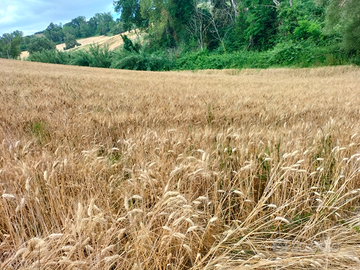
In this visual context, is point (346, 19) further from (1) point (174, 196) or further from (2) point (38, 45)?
(2) point (38, 45)

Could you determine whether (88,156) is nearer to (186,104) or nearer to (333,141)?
(333,141)

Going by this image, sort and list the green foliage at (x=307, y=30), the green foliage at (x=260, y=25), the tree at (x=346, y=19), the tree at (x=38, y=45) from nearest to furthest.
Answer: the tree at (x=346, y=19) → the green foliage at (x=307, y=30) → the green foliage at (x=260, y=25) → the tree at (x=38, y=45)

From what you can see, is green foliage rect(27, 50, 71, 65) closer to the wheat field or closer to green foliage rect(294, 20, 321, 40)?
green foliage rect(294, 20, 321, 40)

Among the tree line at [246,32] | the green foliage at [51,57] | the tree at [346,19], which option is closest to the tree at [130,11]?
the tree line at [246,32]

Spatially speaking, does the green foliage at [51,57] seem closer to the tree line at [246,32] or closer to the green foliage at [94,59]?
the green foliage at [94,59]

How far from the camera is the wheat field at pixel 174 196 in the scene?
3.21 ft

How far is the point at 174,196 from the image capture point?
1.07 metres

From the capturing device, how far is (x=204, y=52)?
27.3m

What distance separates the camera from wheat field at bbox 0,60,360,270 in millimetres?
979

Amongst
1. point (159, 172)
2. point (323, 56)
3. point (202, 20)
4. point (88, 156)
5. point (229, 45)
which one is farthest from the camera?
point (202, 20)

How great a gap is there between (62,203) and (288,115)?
3218mm

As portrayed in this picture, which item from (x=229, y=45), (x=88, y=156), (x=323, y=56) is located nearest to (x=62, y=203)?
(x=88, y=156)

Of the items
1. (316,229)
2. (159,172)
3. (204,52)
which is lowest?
(316,229)

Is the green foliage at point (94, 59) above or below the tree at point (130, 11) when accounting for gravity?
below
